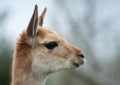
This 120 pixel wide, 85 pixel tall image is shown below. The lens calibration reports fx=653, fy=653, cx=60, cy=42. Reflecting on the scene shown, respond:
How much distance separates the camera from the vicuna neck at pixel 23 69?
911cm

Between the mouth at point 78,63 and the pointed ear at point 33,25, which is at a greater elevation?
the pointed ear at point 33,25

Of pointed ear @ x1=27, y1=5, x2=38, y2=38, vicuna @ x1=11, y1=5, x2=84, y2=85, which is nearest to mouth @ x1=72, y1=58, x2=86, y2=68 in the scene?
vicuna @ x1=11, y1=5, x2=84, y2=85

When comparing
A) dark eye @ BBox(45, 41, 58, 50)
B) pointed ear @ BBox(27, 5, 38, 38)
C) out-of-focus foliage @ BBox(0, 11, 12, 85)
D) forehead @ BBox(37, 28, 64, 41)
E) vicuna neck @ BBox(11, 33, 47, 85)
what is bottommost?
out-of-focus foliage @ BBox(0, 11, 12, 85)

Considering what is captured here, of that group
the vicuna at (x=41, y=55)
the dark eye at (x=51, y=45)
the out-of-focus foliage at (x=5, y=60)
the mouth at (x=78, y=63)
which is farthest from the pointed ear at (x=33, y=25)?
the out-of-focus foliage at (x=5, y=60)

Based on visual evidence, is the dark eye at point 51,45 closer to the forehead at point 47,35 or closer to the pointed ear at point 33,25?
the forehead at point 47,35

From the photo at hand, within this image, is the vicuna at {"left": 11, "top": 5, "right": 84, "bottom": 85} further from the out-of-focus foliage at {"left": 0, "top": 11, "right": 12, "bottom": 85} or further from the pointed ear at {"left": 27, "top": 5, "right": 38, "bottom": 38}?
the out-of-focus foliage at {"left": 0, "top": 11, "right": 12, "bottom": 85}

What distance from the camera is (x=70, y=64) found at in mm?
9359

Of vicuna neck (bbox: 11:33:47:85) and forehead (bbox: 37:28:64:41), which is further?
forehead (bbox: 37:28:64:41)

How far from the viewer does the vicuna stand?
9.27 m

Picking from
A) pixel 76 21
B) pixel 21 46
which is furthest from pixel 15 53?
pixel 76 21

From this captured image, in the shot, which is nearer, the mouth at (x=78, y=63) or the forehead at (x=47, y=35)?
the mouth at (x=78, y=63)

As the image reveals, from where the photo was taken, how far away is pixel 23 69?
30.2 feet

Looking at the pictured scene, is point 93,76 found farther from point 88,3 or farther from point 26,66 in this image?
point 88,3

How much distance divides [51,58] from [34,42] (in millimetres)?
361
